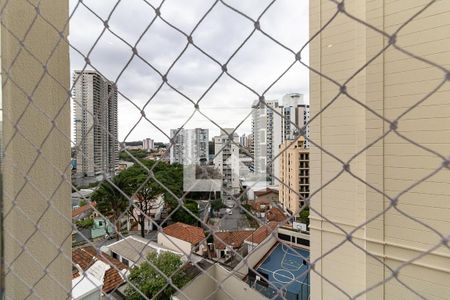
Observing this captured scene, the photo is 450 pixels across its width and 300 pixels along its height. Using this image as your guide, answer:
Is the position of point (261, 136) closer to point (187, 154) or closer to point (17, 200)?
point (187, 154)

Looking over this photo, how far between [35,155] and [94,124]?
0.10 m

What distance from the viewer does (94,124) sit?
38 cm

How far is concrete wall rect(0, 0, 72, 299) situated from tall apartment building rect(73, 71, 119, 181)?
0.08 ft

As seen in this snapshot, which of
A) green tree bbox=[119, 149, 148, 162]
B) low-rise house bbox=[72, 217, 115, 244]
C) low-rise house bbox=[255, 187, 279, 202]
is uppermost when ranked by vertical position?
green tree bbox=[119, 149, 148, 162]

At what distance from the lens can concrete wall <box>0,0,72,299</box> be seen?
387mm

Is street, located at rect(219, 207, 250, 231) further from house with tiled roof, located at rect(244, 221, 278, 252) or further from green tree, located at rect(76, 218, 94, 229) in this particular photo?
green tree, located at rect(76, 218, 94, 229)

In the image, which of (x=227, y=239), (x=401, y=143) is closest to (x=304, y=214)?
(x=401, y=143)

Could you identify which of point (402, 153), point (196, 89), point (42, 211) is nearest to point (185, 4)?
point (196, 89)

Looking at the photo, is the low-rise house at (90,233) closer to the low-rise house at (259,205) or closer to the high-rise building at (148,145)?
the high-rise building at (148,145)

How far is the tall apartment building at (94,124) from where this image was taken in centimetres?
38

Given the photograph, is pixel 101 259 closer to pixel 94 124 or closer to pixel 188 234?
pixel 94 124

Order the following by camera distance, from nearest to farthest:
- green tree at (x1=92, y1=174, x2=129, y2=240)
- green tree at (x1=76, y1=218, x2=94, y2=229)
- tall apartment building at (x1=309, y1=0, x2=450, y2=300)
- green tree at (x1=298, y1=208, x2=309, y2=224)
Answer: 1. green tree at (x1=298, y1=208, x2=309, y2=224)
2. green tree at (x1=92, y1=174, x2=129, y2=240)
3. green tree at (x1=76, y1=218, x2=94, y2=229)
4. tall apartment building at (x1=309, y1=0, x2=450, y2=300)

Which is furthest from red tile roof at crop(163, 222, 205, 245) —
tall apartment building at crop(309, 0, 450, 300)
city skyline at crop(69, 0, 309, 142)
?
tall apartment building at crop(309, 0, 450, 300)

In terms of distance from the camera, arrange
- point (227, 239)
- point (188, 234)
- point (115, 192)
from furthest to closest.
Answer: point (188, 234) < point (227, 239) < point (115, 192)
